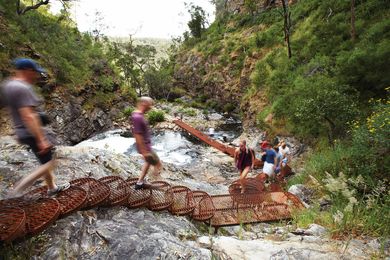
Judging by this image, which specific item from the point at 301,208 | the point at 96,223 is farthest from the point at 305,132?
the point at 96,223

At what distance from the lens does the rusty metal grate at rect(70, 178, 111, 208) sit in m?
4.55

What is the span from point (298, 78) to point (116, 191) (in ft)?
49.2

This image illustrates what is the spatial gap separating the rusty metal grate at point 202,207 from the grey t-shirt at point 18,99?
11.4 feet

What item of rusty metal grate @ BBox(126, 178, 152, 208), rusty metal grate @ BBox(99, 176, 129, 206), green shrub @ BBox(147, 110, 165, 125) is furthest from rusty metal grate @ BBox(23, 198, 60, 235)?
green shrub @ BBox(147, 110, 165, 125)

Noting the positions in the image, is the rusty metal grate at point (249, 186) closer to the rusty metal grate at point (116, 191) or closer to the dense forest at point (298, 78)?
the dense forest at point (298, 78)

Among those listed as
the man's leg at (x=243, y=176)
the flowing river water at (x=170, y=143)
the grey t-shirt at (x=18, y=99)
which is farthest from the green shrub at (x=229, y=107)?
the grey t-shirt at (x=18, y=99)

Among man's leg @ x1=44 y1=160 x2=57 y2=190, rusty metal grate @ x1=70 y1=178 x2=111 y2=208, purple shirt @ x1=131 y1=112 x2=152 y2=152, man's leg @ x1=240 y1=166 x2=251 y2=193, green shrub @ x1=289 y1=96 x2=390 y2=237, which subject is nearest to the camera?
man's leg @ x1=44 y1=160 x2=57 y2=190

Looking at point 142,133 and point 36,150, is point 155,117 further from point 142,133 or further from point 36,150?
point 36,150

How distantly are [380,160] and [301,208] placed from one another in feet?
7.98

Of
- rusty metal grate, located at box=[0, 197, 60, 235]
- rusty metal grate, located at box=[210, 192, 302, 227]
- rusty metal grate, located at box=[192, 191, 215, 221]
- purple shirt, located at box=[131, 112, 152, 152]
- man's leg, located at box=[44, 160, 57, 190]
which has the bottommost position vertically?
rusty metal grate, located at box=[210, 192, 302, 227]

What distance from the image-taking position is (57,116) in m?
21.1

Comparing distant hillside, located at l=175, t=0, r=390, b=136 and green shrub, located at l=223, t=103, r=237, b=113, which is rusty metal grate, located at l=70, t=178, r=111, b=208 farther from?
green shrub, located at l=223, t=103, r=237, b=113

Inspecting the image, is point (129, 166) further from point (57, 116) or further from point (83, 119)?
point (83, 119)

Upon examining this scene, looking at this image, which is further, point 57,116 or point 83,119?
point 83,119
